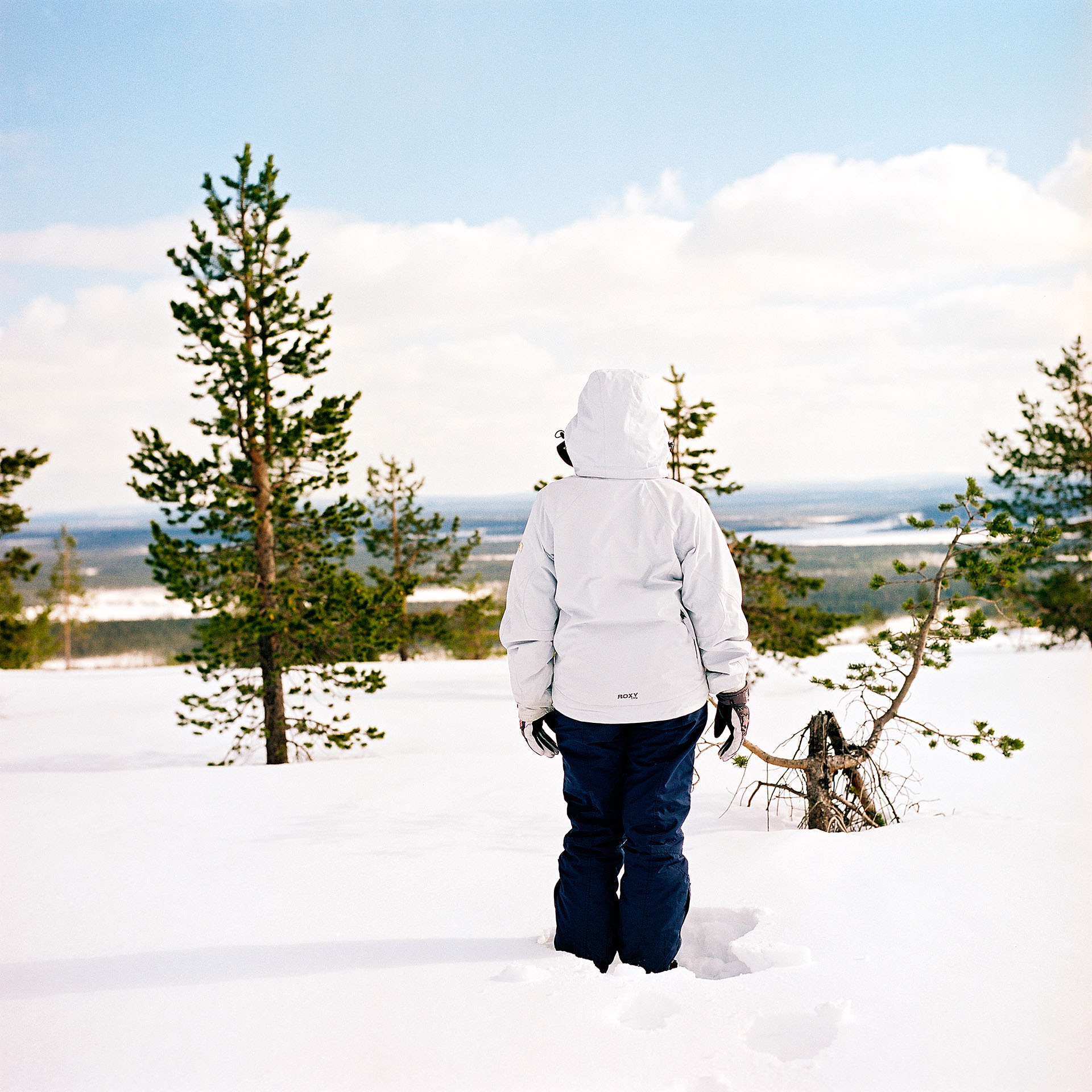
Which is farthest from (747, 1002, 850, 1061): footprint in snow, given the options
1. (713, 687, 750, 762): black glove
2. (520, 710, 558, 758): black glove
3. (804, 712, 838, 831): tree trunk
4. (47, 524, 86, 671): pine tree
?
(47, 524, 86, 671): pine tree

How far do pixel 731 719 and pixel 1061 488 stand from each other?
50.0 ft

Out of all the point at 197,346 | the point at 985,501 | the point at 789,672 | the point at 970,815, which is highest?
the point at 197,346

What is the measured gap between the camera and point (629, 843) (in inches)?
110

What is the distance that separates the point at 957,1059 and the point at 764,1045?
0.50 m

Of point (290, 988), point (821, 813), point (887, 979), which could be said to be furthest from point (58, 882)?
point (821, 813)

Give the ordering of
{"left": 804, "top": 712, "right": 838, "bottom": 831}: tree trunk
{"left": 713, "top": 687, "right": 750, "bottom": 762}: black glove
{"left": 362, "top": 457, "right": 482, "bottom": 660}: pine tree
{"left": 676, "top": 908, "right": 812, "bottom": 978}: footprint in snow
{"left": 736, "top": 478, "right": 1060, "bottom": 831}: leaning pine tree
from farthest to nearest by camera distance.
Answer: {"left": 362, "top": 457, "right": 482, "bottom": 660}: pine tree, {"left": 804, "top": 712, "right": 838, "bottom": 831}: tree trunk, {"left": 736, "top": 478, "right": 1060, "bottom": 831}: leaning pine tree, {"left": 713, "top": 687, "right": 750, "bottom": 762}: black glove, {"left": 676, "top": 908, "right": 812, "bottom": 978}: footprint in snow

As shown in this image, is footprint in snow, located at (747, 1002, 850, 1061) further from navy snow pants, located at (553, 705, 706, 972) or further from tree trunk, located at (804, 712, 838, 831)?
tree trunk, located at (804, 712, 838, 831)

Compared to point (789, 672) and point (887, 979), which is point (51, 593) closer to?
point (789, 672)

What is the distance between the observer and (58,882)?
342 centimetres

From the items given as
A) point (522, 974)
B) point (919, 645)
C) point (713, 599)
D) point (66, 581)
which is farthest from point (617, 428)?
point (66, 581)

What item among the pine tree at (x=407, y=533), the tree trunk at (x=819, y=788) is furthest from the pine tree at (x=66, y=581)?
the tree trunk at (x=819, y=788)

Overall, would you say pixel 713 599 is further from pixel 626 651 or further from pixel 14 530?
pixel 14 530

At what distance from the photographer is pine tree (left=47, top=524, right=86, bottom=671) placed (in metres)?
34.1

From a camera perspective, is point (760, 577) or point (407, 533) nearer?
point (760, 577)
